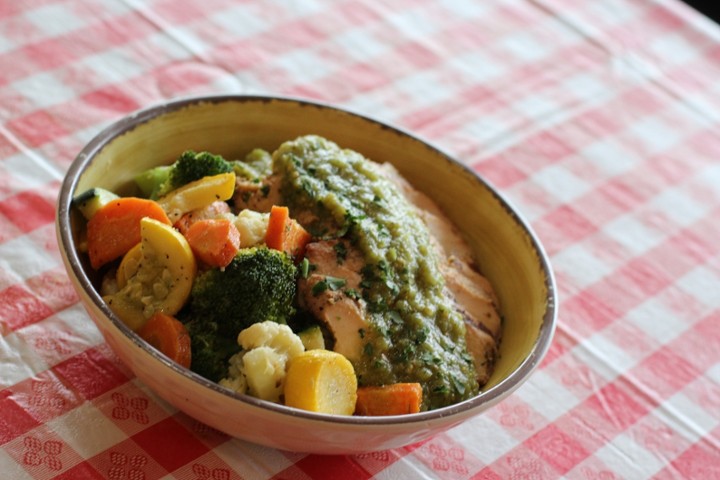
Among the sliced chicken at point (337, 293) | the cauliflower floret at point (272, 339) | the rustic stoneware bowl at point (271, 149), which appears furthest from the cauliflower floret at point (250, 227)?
the rustic stoneware bowl at point (271, 149)

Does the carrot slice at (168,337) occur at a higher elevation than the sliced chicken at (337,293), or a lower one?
lower

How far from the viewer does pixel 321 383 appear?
1538 millimetres

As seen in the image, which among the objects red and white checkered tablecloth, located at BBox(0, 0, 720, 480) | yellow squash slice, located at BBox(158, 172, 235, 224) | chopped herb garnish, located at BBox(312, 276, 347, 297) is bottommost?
red and white checkered tablecloth, located at BBox(0, 0, 720, 480)

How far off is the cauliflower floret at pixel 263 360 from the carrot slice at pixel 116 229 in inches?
12.8

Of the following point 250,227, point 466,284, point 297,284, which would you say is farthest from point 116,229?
point 466,284

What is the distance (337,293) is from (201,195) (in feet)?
1.21

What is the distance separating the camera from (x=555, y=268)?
2.44 meters

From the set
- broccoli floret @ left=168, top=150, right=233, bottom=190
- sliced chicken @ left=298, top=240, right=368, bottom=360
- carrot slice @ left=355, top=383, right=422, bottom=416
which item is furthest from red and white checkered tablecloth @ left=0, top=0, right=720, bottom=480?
broccoli floret @ left=168, top=150, right=233, bottom=190

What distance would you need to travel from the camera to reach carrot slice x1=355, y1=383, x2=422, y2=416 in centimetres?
164

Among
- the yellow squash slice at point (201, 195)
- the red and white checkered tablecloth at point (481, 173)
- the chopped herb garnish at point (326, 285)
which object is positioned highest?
the yellow squash slice at point (201, 195)

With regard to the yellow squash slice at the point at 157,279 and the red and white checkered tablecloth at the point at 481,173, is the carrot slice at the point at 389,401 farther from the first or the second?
the yellow squash slice at the point at 157,279

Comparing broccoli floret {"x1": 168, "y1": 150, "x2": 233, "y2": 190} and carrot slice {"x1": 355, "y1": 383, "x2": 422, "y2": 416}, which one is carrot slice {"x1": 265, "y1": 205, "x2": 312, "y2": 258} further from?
carrot slice {"x1": 355, "y1": 383, "x2": 422, "y2": 416}

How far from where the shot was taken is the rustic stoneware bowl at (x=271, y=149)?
1.49 meters

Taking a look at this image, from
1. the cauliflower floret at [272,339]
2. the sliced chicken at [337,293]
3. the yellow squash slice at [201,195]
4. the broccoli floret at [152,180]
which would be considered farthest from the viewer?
the broccoli floret at [152,180]
